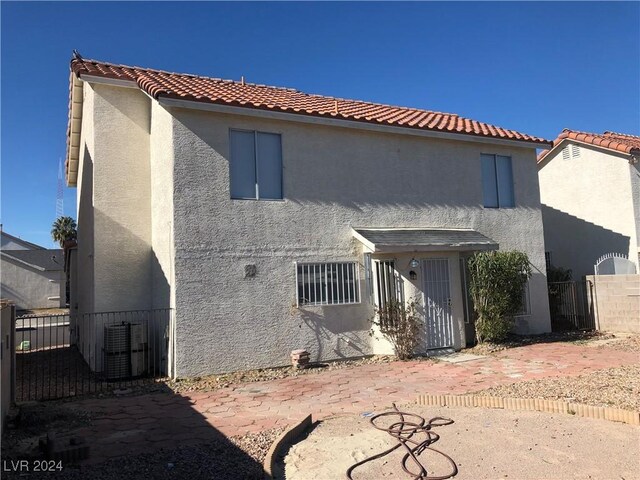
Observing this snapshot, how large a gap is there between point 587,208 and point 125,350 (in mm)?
17547

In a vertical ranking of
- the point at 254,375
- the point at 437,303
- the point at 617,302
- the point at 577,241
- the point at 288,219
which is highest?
the point at 288,219

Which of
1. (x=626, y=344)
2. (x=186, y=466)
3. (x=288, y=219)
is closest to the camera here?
(x=186, y=466)

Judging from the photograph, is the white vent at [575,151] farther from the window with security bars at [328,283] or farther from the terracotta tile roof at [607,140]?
the window with security bars at [328,283]

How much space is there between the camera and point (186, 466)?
208 inches

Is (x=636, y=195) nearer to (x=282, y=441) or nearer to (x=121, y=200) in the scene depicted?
(x=282, y=441)

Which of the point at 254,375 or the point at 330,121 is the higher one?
the point at 330,121

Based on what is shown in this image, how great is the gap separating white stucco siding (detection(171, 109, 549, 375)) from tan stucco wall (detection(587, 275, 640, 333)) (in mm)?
4140

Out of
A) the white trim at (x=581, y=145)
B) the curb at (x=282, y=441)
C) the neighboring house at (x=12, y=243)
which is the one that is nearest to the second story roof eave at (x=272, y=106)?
the white trim at (x=581, y=145)

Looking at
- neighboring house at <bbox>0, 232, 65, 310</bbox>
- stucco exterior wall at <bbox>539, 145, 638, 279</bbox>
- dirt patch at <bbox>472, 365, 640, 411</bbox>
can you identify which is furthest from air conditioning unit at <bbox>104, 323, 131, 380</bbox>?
neighboring house at <bbox>0, 232, 65, 310</bbox>

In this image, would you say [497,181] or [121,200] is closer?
[121,200]

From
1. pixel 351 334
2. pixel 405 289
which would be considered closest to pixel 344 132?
pixel 405 289

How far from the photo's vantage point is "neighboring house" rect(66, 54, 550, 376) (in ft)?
33.5

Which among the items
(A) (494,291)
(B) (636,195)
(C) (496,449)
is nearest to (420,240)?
(A) (494,291)

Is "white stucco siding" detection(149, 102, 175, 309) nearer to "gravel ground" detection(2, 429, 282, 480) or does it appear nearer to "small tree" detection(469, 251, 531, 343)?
"gravel ground" detection(2, 429, 282, 480)
